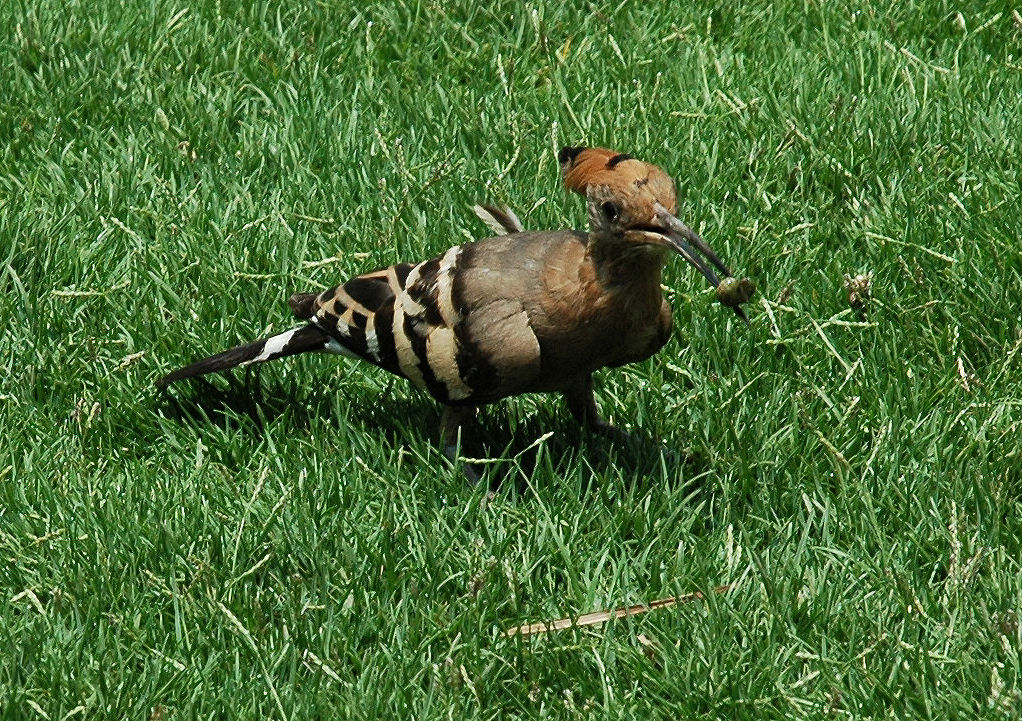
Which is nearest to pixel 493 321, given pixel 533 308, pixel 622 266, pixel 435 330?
pixel 533 308

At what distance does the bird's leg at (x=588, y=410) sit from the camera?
484 cm

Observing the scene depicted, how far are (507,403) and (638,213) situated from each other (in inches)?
48.4

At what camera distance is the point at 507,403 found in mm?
5188

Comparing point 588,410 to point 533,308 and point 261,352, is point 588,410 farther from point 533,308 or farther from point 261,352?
point 261,352

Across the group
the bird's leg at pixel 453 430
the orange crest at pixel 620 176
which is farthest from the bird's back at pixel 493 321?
the orange crest at pixel 620 176

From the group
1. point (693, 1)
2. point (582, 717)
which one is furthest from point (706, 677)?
point (693, 1)

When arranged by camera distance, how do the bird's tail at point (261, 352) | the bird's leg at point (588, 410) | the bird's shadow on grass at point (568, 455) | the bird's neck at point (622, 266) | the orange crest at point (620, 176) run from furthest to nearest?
the bird's tail at point (261, 352) < the bird's leg at point (588, 410) < the bird's shadow on grass at point (568, 455) < the bird's neck at point (622, 266) < the orange crest at point (620, 176)

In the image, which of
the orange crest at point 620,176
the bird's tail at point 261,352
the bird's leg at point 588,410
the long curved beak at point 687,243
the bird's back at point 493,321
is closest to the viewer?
the long curved beak at point 687,243

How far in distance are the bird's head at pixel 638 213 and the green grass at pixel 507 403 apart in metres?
0.70

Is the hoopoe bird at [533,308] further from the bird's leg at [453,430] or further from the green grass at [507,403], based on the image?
the green grass at [507,403]

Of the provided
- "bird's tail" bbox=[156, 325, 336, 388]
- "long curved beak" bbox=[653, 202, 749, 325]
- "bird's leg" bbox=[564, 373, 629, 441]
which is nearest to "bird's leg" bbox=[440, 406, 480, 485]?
"bird's leg" bbox=[564, 373, 629, 441]

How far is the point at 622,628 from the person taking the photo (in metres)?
4.02

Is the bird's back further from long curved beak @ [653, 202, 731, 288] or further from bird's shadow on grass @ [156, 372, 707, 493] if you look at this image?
long curved beak @ [653, 202, 731, 288]

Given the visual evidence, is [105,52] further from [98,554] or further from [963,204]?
[963,204]
